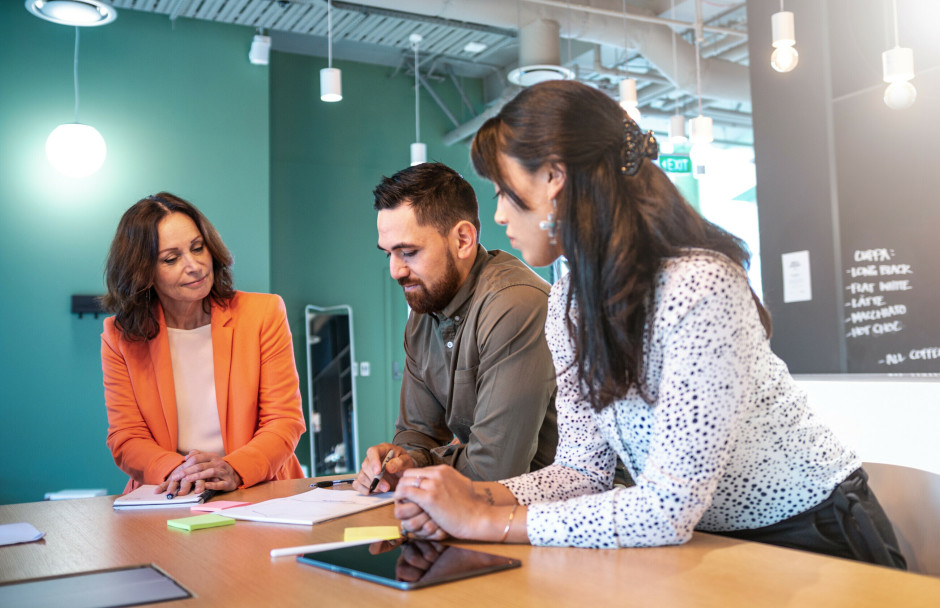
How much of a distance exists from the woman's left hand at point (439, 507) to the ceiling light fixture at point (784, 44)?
2763 millimetres

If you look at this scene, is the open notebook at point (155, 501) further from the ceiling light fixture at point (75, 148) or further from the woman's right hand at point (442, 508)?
A: the ceiling light fixture at point (75, 148)

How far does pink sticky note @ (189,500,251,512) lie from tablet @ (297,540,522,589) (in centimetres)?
65

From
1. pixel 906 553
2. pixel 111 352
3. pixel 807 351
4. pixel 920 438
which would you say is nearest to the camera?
pixel 906 553

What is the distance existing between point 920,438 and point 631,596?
89.1 inches

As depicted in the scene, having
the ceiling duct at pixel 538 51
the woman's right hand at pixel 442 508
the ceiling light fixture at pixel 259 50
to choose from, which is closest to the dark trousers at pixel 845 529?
the woman's right hand at pixel 442 508

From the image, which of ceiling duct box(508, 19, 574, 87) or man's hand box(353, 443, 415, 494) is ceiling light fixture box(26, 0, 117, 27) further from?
man's hand box(353, 443, 415, 494)

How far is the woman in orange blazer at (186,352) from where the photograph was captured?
249 cm

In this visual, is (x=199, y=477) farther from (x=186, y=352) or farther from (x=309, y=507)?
(x=186, y=352)

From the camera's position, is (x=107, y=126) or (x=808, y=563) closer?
(x=808, y=563)

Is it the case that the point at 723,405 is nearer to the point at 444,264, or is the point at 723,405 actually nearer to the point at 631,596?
the point at 631,596

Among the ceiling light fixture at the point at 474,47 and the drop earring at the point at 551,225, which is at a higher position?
the ceiling light fixture at the point at 474,47

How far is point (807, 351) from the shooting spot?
4578 mm

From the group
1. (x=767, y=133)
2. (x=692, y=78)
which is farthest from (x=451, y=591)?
(x=692, y=78)

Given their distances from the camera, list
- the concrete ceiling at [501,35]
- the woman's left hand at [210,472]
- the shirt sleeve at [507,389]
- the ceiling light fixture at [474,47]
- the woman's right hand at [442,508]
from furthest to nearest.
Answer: the ceiling light fixture at [474,47] < the concrete ceiling at [501,35] < the woman's left hand at [210,472] < the shirt sleeve at [507,389] < the woman's right hand at [442,508]
